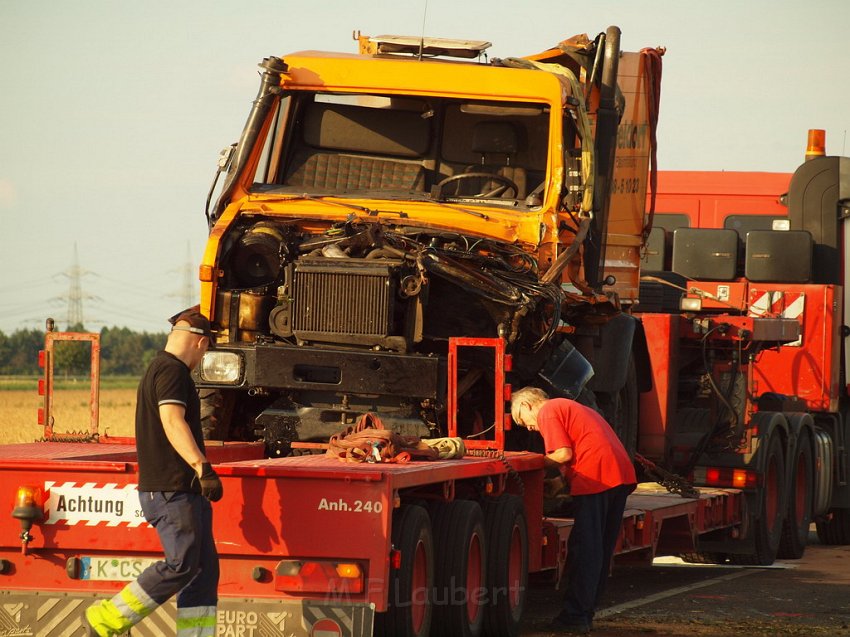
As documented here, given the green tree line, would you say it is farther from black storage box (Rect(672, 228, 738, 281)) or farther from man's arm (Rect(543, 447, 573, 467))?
man's arm (Rect(543, 447, 573, 467))

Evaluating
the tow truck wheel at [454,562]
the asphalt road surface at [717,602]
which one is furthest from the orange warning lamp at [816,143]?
the tow truck wheel at [454,562]

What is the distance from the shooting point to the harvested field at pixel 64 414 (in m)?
30.2

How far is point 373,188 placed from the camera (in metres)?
11.1

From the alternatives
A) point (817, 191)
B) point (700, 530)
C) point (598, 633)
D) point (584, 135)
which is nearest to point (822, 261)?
point (817, 191)

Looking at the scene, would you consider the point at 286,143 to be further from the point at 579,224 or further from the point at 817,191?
the point at 817,191

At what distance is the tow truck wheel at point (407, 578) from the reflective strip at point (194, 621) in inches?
35.4

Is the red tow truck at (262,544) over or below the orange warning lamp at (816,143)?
below

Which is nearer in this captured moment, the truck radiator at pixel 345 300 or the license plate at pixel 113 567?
the license plate at pixel 113 567

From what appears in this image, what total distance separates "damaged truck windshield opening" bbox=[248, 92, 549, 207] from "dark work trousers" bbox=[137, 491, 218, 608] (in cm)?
383

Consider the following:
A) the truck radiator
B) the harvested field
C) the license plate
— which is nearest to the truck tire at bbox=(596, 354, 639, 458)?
the truck radiator

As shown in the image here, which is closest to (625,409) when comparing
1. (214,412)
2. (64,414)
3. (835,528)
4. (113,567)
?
(214,412)

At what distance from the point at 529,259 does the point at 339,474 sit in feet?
9.97

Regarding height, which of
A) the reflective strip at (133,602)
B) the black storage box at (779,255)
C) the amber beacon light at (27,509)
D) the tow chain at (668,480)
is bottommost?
the reflective strip at (133,602)

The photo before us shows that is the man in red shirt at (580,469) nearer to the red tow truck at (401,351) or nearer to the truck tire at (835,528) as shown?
the red tow truck at (401,351)
